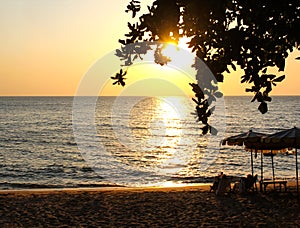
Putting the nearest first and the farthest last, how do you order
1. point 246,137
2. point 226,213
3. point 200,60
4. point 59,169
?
point 200,60
point 226,213
point 246,137
point 59,169

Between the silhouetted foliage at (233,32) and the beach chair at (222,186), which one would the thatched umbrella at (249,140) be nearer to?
the beach chair at (222,186)

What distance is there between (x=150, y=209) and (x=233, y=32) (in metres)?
Answer: 9.96

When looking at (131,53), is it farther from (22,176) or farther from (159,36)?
(22,176)

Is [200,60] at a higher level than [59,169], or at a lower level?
higher

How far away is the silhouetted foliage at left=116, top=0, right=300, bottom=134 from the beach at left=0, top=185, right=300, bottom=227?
745 centimetres

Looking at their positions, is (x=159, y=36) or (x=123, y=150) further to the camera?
(x=123, y=150)

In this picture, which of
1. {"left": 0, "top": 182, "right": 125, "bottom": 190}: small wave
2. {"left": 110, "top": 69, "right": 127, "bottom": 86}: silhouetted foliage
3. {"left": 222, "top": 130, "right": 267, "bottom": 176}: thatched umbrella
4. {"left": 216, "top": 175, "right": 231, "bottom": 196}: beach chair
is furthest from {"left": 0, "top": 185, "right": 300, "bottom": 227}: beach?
{"left": 0, "top": 182, "right": 125, "bottom": 190}: small wave

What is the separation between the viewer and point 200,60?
15.6 ft

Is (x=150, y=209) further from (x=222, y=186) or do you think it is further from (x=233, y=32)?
(x=233, y=32)

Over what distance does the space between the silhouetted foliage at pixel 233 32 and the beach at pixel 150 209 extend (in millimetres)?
7447

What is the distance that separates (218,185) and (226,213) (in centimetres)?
365

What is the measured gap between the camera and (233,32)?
14.2 feet

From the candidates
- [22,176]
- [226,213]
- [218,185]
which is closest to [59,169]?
[22,176]

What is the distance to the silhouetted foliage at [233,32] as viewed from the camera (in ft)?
14.2
